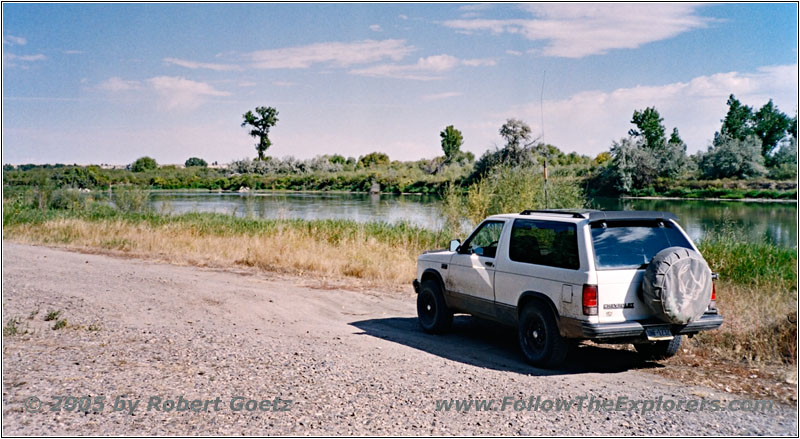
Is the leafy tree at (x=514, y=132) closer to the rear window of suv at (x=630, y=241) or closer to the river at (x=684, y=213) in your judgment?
the river at (x=684, y=213)

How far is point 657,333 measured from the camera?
25.1ft

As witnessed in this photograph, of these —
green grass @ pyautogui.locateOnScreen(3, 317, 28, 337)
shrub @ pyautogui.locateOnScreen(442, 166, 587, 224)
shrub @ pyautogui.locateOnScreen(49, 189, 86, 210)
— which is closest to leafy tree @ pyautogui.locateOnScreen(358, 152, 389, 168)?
shrub @ pyautogui.locateOnScreen(49, 189, 86, 210)

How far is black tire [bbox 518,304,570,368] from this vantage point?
7.93 m

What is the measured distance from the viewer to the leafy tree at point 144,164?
12175cm

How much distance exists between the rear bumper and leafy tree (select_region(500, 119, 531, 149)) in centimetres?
2425

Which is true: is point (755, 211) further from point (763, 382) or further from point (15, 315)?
point (15, 315)

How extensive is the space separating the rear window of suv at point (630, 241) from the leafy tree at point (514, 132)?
23.9 m

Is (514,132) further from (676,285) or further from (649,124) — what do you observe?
(649,124)

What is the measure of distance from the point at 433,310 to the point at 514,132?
77.0ft

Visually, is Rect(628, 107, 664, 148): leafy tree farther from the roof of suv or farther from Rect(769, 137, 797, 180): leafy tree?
the roof of suv

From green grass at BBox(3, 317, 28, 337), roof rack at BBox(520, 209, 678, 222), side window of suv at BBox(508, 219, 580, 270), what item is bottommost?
green grass at BBox(3, 317, 28, 337)

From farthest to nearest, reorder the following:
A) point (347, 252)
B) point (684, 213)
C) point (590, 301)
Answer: point (684, 213)
point (347, 252)
point (590, 301)

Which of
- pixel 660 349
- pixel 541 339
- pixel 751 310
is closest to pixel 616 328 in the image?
pixel 541 339

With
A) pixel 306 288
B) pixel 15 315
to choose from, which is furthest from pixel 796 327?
pixel 15 315
